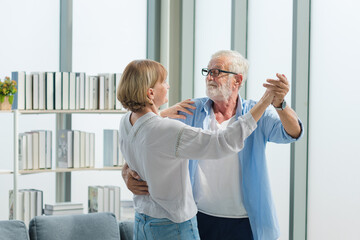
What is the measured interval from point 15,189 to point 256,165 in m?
2.43

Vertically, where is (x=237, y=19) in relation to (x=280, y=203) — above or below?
above

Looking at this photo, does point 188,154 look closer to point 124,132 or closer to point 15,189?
point 124,132

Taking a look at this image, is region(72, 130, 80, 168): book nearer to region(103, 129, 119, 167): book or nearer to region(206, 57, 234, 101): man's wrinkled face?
region(103, 129, 119, 167): book

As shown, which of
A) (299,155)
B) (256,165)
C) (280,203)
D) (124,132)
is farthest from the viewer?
(280,203)

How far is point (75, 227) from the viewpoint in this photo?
345 centimetres

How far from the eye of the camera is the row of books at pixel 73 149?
15.3 ft

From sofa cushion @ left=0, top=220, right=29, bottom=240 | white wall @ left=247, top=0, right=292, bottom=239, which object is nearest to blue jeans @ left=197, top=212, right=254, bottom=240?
sofa cushion @ left=0, top=220, right=29, bottom=240

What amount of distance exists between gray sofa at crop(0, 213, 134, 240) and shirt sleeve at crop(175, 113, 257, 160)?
5.34 ft

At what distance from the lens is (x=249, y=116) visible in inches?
82.3

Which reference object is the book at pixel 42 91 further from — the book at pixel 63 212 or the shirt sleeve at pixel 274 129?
the shirt sleeve at pixel 274 129

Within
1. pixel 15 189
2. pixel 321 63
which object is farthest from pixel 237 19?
pixel 15 189

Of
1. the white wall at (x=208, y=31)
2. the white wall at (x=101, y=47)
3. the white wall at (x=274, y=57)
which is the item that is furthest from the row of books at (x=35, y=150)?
the white wall at (x=274, y=57)

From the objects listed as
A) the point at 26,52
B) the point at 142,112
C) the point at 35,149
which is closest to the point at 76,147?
the point at 35,149

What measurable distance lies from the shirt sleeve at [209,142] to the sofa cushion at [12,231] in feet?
5.34
